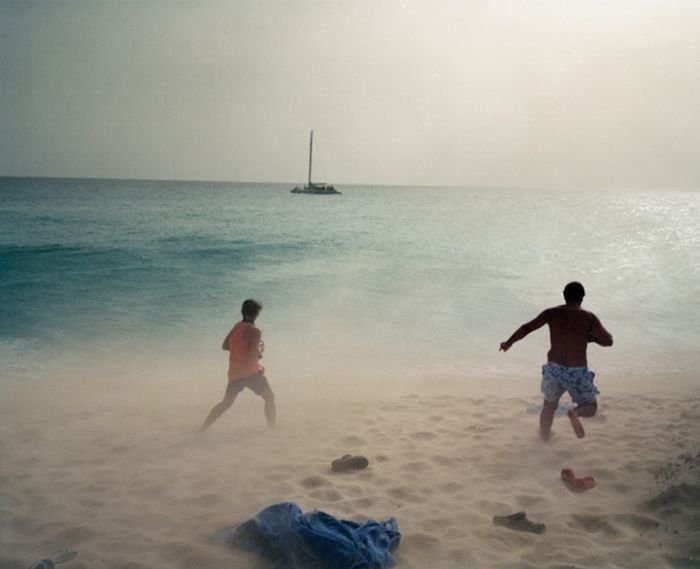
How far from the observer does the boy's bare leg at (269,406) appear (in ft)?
22.3

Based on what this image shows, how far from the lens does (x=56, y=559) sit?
3994 millimetres

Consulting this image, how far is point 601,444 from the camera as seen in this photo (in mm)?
6273

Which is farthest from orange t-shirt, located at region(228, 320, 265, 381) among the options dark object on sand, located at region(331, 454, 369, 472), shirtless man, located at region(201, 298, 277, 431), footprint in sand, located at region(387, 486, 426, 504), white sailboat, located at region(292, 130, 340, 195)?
white sailboat, located at region(292, 130, 340, 195)

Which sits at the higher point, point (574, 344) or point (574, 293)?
point (574, 293)

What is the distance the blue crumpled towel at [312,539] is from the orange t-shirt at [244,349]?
2.24 m

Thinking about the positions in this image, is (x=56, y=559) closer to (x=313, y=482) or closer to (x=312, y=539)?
(x=312, y=539)

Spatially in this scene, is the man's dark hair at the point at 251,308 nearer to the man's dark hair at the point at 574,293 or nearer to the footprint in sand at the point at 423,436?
the footprint in sand at the point at 423,436

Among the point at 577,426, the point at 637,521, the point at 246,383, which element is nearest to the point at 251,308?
the point at 246,383

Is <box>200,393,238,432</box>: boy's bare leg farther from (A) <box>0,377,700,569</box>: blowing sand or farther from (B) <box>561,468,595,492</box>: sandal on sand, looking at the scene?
(B) <box>561,468,595,492</box>: sandal on sand

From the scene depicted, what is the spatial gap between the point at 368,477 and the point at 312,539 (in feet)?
5.69

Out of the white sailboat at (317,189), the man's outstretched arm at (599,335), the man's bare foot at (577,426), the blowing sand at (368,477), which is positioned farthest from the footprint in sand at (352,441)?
the white sailboat at (317,189)

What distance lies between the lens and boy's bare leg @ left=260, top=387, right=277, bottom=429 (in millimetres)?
6793

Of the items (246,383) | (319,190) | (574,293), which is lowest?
(246,383)

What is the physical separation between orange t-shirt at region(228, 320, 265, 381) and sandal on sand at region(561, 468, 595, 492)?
128 inches
